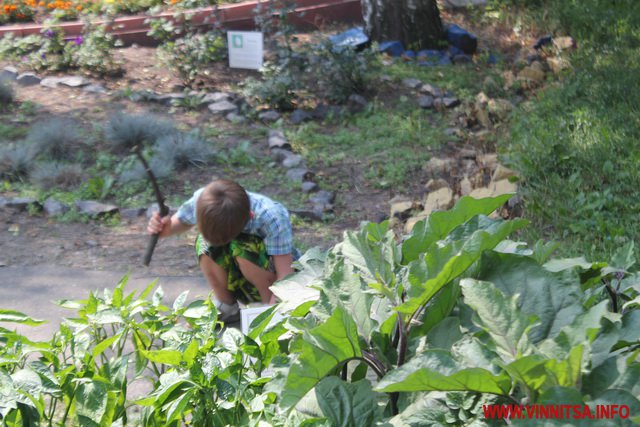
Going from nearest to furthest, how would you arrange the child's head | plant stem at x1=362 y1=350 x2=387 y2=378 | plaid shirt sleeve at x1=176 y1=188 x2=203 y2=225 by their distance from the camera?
plant stem at x1=362 y1=350 x2=387 y2=378, the child's head, plaid shirt sleeve at x1=176 y1=188 x2=203 y2=225

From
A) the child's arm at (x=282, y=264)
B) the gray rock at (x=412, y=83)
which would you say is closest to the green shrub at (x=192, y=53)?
the gray rock at (x=412, y=83)

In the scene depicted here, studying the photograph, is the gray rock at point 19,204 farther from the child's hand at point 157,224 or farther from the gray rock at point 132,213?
the child's hand at point 157,224

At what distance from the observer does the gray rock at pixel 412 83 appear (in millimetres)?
7898

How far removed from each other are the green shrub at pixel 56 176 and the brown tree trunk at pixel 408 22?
14.5 ft

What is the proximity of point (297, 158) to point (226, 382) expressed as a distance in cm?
461

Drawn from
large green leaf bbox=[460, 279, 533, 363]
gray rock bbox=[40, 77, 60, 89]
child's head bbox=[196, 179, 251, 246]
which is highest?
large green leaf bbox=[460, 279, 533, 363]

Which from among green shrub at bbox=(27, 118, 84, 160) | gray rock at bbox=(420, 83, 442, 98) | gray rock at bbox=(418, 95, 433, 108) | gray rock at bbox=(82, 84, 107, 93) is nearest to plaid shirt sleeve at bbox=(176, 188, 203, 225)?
green shrub at bbox=(27, 118, 84, 160)

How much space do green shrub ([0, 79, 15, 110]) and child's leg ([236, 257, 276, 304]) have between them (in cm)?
465

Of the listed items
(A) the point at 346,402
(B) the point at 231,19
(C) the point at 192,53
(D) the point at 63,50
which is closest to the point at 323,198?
(C) the point at 192,53

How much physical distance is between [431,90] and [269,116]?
5.36 ft

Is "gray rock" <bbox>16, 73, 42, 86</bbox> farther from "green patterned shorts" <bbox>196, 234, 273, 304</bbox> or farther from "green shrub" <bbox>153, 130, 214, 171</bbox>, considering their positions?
"green patterned shorts" <bbox>196, 234, 273, 304</bbox>

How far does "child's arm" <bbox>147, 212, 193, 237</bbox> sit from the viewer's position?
3580 mm

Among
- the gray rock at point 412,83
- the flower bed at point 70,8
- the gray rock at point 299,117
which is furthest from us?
the flower bed at point 70,8

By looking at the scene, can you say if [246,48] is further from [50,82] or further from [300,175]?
[300,175]
